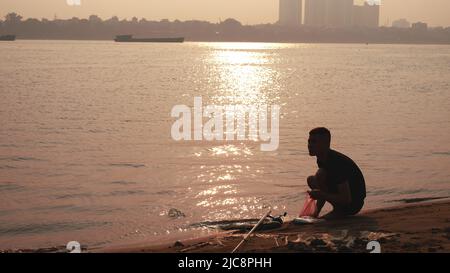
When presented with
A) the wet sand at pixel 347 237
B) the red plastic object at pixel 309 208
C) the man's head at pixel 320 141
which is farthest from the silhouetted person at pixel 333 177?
the red plastic object at pixel 309 208

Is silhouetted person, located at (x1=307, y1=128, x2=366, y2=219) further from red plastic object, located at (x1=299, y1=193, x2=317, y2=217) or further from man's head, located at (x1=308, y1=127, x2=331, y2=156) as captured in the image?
red plastic object, located at (x1=299, y1=193, x2=317, y2=217)

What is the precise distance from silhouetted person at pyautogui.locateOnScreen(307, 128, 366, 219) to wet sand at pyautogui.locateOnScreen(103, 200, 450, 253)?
33 centimetres

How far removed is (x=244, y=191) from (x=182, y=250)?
524 cm

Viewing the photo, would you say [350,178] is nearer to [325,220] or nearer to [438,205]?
[325,220]

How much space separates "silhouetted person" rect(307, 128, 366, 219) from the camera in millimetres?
9297

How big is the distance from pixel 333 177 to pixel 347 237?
1124 millimetres

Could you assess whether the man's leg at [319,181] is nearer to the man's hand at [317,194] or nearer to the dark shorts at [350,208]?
the man's hand at [317,194]

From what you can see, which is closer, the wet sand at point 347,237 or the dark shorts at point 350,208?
the wet sand at point 347,237

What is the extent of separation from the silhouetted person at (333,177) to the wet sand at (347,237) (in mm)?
335

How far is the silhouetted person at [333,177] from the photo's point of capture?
9.30 metres

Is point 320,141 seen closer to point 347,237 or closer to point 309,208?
point 347,237

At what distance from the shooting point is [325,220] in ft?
32.4

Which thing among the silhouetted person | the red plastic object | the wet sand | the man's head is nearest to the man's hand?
the silhouetted person

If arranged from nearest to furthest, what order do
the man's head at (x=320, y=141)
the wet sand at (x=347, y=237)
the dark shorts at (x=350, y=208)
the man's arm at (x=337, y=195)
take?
the wet sand at (x=347, y=237) → the man's head at (x=320, y=141) → the man's arm at (x=337, y=195) → the dark shorts at (x=350, y=208)
